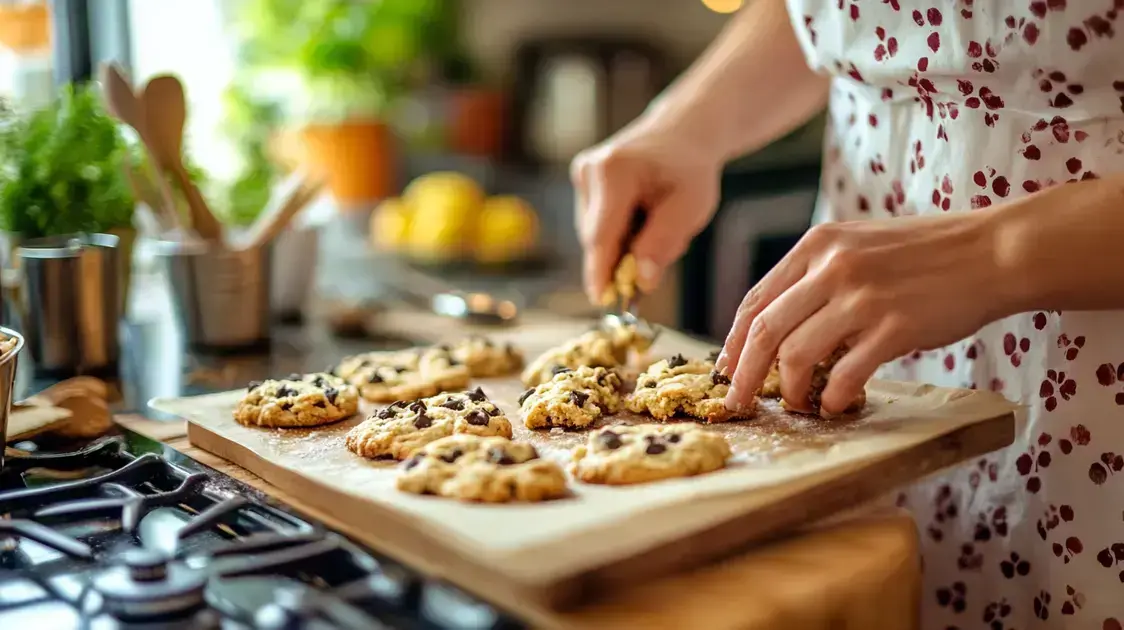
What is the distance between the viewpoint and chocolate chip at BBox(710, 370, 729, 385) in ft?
3.86

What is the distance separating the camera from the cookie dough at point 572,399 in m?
1.13

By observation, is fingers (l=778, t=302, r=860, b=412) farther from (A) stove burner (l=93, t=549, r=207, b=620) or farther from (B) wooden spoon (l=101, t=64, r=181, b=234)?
(B) wooden spoon (l=101, t=64, r=181, b=234)

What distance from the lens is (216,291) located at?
5.25ft

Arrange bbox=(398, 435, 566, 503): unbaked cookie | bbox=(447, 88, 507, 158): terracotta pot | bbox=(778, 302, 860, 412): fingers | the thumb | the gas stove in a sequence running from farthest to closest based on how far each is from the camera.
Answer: bbox=(447, 88, 507, 158): terracotta pot
the thumb
bbox=(778, 302, 860, 412): fingers
bbox=(398, 435, 566, 503): unbaked cookie
the gas stove

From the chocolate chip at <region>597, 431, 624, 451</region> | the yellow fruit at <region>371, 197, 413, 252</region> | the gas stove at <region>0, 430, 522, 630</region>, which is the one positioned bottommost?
the gas stove at <region>0, 430, 522, 630</region>

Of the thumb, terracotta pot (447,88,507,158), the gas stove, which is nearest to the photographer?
the gas stove

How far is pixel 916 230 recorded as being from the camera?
0.99m

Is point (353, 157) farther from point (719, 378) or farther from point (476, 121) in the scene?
point (719, 378)

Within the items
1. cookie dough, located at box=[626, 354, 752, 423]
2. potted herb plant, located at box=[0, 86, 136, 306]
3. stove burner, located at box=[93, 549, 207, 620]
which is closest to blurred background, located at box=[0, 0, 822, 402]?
potted herb plant, located at box=[0, 86, 136, 306]

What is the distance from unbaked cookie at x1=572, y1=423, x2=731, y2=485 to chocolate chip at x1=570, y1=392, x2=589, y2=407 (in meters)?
0.14

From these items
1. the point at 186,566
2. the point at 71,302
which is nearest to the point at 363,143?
the point at 71,302

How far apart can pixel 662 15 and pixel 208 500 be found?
2.58 metres

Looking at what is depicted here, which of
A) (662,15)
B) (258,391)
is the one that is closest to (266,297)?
(258,391)

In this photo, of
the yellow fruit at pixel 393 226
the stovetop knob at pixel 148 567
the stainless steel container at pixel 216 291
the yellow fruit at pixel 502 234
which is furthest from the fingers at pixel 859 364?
the yellow fruit at pixel 393 226
